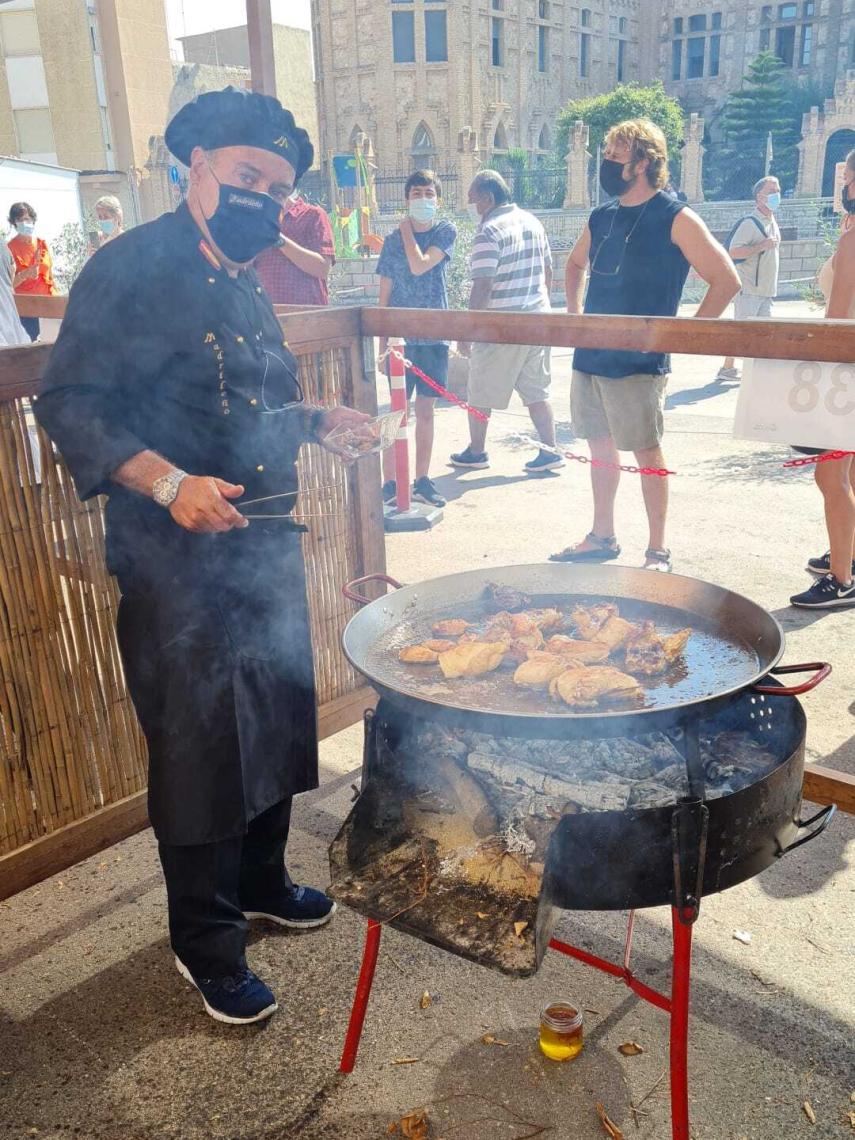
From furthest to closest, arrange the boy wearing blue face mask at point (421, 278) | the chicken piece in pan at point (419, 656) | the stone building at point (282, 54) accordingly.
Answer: the stone building at point (282, 54) → the boy wearing blue face mask at point (421, 278) → the chicken piece in pan at point (419, 656)

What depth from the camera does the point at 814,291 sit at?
13.3 metres

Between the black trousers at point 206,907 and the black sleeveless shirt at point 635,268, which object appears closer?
the black trousers at point 206,907

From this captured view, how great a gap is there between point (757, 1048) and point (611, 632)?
1.05m

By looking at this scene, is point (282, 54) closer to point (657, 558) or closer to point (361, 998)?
point (657, 558)

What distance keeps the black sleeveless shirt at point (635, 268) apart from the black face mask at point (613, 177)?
4.3 inches

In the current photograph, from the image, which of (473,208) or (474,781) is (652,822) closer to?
(474,781)

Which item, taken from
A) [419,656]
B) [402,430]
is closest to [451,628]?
[419,656]

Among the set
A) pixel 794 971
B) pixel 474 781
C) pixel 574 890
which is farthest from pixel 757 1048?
pixel 474 781

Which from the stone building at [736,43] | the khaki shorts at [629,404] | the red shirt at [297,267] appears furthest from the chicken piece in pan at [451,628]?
the stone building at [736,43]

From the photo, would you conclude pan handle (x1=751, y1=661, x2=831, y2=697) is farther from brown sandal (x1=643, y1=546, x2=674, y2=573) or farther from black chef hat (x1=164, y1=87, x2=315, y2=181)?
brown sandal (x1=643, y1=546, x2=674, y2=573)

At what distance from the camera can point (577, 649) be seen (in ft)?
7.55

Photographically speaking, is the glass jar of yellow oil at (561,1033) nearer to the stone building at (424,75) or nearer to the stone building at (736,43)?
the stone building at (424,75)

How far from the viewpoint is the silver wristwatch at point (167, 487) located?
192 centimetres

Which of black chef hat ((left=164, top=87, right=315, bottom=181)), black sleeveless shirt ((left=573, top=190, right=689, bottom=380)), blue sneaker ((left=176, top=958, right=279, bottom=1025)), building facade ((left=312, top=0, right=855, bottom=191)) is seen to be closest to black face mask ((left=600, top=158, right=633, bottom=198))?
black sleeveless shirt ((left=573, top=190, right=689, bottom=380))
